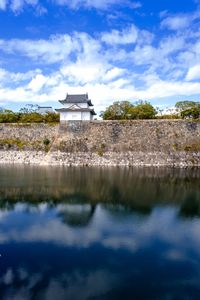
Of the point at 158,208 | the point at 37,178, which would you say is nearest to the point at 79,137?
the point at 37,178

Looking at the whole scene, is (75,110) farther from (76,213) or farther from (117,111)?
(76,213)

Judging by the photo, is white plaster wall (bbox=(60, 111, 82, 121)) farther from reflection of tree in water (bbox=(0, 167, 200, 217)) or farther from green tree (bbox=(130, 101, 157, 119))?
reflection of tree in water (bbox=(0, 167, 200, 217))

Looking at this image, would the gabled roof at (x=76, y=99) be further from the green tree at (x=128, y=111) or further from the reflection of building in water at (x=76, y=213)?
the reflection of building in water at (x=76, y=213)

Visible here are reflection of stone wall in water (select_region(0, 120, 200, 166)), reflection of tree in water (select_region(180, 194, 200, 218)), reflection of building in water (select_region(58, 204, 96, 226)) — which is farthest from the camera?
reflection of stone wall in water (select_region(0, 120, 200, 166))

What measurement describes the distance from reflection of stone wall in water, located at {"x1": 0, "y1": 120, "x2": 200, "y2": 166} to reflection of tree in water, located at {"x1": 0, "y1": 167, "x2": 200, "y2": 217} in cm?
682

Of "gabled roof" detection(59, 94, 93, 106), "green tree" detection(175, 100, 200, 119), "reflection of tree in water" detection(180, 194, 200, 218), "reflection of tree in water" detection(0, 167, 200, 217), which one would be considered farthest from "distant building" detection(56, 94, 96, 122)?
"reflection of tree in water" detection(180, 194, 200, 218)

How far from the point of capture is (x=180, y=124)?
3712 centimetres

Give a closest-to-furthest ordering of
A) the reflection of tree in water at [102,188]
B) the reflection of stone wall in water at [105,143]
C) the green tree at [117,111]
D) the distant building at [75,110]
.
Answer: the reflection of tree in water at [102,188] → the reflection of stone wall in water at [105,143] → the distant building at [75,110] → the green tree at [117,111]

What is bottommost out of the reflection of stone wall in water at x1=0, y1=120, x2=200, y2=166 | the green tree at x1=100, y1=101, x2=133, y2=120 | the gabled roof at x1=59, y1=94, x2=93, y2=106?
the reflection of stone wall in water at x1=0, y1=120, x2=200, y2=166

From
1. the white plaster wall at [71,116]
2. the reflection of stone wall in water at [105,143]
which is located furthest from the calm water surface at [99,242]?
the white plaster wall at [71,116]

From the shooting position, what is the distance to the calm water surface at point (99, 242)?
25.4ft

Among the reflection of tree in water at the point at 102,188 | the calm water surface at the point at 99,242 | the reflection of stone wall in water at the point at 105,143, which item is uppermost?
the reflection of stone wall in water at the point at 105,143

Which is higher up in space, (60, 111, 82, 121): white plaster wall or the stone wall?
(60, 111, 82, 121): white plaster wall

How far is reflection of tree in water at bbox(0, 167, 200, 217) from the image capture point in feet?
56.1
